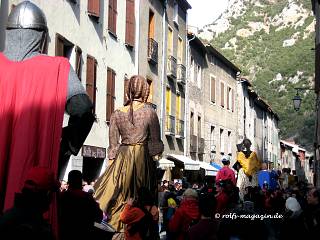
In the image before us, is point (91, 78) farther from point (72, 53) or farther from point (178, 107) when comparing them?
point (178, 107)

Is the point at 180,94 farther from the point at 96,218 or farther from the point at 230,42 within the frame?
the point at 230,42

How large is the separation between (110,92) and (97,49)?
1863mm

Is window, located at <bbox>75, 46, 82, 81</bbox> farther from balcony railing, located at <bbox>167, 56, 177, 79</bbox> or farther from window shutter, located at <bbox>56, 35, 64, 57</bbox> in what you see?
balcony railing, located at <bbox>167, 56, 177, 79</bbox>

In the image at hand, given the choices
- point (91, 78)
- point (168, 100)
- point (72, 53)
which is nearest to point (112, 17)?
point (91, 78)

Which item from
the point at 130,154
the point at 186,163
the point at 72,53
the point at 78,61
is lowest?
the point at 130,154

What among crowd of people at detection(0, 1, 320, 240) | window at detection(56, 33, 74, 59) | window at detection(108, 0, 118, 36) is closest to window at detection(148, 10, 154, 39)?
window at detection(108, 0, 118, 36)

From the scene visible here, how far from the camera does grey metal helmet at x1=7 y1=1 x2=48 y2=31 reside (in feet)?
12.9

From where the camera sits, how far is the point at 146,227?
6.84 m

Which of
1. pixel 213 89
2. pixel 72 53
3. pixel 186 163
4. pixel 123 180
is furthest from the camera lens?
pixel 213 89

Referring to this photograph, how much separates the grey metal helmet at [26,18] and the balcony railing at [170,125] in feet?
87.9

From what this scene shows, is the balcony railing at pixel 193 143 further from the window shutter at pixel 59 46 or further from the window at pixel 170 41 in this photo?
the window shutter at pixel 59 46

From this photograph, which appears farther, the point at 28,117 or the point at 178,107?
the point at 178,107

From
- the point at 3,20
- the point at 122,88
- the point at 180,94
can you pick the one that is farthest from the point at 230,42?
the point at 3,20

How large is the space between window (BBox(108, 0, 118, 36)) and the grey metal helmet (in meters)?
18.6
